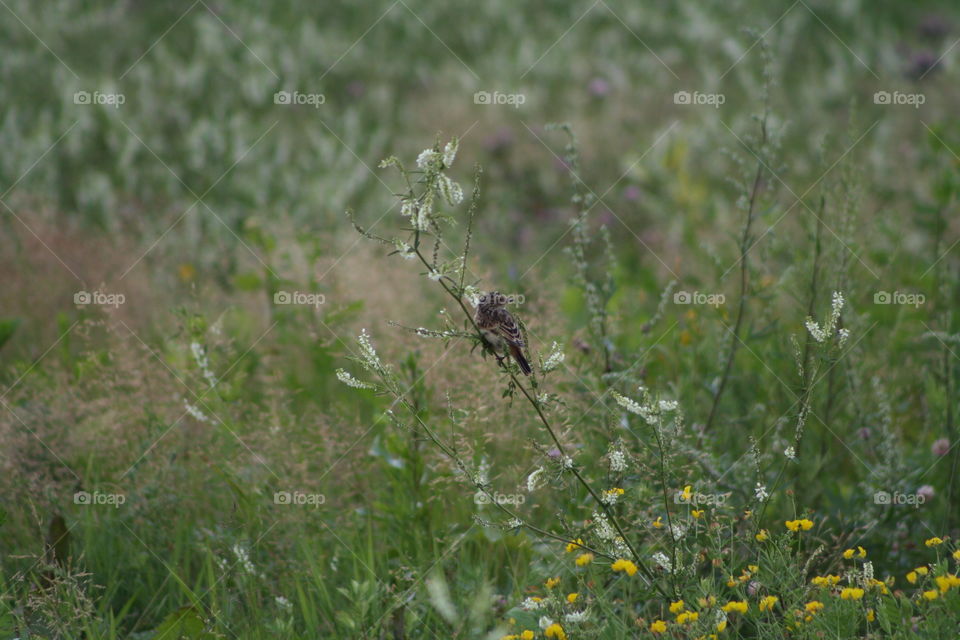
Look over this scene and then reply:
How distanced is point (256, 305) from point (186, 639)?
7.59 ft

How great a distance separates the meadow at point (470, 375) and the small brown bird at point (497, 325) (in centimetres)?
3

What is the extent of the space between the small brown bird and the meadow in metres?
0.03

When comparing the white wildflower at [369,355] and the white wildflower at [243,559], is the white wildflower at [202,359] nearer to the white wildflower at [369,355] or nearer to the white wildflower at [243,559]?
the white wildflower at [243,559]

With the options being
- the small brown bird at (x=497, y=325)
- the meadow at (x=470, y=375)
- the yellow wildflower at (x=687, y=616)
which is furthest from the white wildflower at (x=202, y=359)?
the yellow wildflower at (x=687, y=616)

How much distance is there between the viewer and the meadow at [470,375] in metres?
2.36

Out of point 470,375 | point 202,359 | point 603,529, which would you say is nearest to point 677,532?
point 603,529

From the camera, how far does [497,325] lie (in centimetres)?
208

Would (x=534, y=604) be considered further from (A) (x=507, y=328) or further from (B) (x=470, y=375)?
(B) (x=470, y=375)

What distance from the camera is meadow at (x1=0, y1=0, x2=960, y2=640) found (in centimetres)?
236

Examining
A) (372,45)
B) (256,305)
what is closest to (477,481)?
(256,305)

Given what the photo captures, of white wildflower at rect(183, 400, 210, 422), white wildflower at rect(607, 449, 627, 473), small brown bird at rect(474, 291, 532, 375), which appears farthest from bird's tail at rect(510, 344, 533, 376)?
white wildflower at rect(183, 400, 210, 422)

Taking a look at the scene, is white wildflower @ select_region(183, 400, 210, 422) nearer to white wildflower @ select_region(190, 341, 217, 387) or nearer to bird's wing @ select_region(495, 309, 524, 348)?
white wildflower @ select_region(190, 341, 217, 387)

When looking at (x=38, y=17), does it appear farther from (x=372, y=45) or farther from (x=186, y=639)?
(x=186, y=639)

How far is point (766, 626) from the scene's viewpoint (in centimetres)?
223
